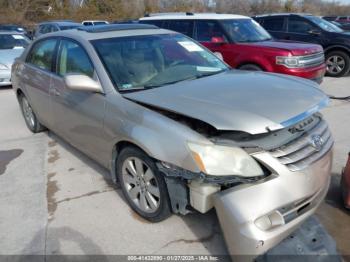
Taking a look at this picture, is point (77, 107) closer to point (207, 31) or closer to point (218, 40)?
point (218, 40)

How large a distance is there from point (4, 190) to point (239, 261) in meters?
2.78

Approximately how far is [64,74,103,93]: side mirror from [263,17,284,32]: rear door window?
26.7ft

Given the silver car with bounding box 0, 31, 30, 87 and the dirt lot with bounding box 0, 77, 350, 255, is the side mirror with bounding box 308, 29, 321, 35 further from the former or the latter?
the silver car with bounding box 0, 31, 30, 87

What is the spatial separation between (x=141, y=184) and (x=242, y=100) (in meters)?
1.13

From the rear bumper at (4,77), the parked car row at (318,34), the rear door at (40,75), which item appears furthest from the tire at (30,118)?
the parked car row at (318,34)

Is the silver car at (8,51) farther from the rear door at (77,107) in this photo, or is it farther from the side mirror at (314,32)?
the side mirror at (314,32)

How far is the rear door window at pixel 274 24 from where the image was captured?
32.4 feet

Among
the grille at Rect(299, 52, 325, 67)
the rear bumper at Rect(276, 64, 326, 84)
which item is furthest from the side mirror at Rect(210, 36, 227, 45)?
the grille at Rect(299, 52, 325, 67)

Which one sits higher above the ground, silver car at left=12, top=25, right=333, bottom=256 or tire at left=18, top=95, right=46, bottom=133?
silver car at left=12, top=25, right=333, bottom=256

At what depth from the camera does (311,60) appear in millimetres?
7047

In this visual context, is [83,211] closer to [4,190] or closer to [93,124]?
[93,124]

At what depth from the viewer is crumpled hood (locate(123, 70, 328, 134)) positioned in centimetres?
233

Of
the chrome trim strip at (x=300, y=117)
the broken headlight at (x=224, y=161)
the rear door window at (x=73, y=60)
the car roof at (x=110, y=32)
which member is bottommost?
the broken headlight at (x=224, y=161)

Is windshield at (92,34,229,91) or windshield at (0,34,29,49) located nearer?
windshield at (92,34,229,91)
